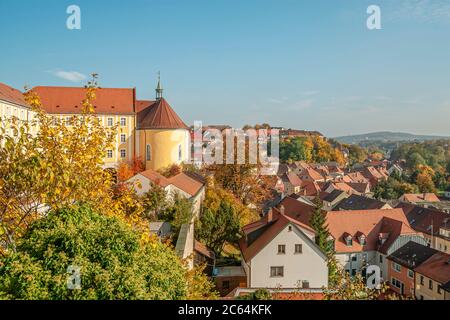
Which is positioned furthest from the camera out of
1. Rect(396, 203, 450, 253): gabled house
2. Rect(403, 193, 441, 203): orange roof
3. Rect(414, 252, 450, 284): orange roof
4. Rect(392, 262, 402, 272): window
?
Rect(403, 193, 441, 203): orange roof

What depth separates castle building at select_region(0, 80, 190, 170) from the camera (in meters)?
35.1

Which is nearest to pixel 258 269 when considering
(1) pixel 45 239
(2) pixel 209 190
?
(2) pixel 209 190

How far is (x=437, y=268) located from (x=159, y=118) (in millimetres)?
26259

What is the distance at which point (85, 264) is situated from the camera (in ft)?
15.1

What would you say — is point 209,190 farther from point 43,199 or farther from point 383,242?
point 43,199

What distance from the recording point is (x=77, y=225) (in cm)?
533

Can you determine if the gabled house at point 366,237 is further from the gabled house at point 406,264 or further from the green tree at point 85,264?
the green tree at point 85,264

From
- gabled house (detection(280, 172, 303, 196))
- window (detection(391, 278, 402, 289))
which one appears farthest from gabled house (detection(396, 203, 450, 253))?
gabled house (detection(280, 172, 303, 196))

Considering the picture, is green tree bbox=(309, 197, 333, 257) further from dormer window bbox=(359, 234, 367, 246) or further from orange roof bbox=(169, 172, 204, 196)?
orange roof bbox=(169, 172, 204, 196)

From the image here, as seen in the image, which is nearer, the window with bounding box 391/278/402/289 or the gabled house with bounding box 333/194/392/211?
the window with bounding box 391/278/402/289

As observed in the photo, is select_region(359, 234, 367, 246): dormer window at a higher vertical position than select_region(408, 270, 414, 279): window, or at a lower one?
higher

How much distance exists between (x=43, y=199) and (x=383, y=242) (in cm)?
3088
